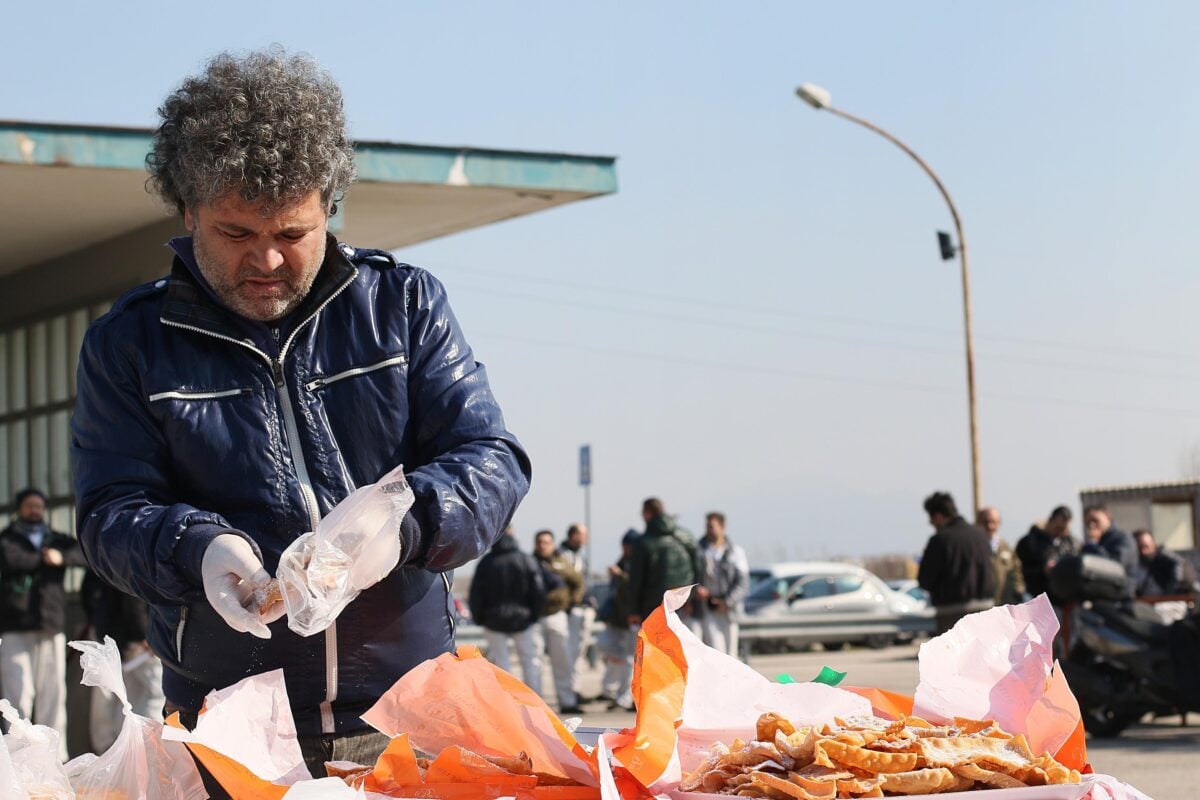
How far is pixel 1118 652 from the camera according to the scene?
1057 cm

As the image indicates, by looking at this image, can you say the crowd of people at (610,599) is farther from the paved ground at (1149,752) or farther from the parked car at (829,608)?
the parked car at (829,608)

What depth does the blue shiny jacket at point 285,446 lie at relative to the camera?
99.0 inches

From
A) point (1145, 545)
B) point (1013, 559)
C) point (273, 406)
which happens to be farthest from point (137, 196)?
point (1145, 545)

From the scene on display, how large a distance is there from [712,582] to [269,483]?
1220 cm

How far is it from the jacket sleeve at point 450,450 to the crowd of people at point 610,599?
33.9ft

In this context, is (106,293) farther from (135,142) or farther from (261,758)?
(261,758)

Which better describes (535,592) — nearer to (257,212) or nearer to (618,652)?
(618,652)

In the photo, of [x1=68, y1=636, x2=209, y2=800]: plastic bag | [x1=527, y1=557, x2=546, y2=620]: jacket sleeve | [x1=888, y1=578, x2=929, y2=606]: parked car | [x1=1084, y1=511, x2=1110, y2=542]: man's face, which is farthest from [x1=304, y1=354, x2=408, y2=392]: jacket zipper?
[x1=888, y1=578, x2=929, y2=606]: parked car

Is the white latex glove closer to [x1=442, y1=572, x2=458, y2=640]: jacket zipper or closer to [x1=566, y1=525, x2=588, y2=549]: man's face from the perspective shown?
[x1=442, y1=572, x2=458, y2=640]: jacket zipper

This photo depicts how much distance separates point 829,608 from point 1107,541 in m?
10.7

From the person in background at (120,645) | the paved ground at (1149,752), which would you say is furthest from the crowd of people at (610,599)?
the person in background at (120,645)

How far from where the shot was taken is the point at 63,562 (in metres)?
10.1

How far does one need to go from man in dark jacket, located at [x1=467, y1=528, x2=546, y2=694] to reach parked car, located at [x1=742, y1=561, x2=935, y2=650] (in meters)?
7.39

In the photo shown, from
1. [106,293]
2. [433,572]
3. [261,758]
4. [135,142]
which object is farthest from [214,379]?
[106,293]
